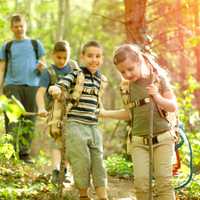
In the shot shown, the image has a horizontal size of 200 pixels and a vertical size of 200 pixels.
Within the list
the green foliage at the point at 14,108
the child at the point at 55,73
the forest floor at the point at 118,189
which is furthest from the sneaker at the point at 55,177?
the green foliage at the point at 14,108

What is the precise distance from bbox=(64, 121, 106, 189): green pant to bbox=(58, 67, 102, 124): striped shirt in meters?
0.08

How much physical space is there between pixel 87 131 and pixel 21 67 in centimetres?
310

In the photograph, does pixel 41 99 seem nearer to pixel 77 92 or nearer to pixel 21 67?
pixel 77 92

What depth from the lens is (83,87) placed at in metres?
6.04

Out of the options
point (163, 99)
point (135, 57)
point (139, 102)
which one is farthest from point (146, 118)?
point (135, 57)

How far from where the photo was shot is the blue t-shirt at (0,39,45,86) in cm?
875

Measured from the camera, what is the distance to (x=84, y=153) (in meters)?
5.88

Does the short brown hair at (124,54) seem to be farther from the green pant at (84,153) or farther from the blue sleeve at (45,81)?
the blue sleeve at (45,81)

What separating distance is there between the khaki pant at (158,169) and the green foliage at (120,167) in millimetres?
3218

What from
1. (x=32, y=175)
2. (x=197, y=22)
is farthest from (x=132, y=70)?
(x=197, y=22)

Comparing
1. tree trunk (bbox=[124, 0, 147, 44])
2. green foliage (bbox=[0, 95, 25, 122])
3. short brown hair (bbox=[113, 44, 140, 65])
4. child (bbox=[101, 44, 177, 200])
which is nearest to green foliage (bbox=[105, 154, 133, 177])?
tree trunk (bbox=[124, 0, 147, 44])

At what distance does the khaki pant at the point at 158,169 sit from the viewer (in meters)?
5.14

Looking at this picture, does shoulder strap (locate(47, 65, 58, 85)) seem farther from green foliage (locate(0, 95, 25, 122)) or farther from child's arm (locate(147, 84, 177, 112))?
green foliage (locate(0, 95, 25, 122))

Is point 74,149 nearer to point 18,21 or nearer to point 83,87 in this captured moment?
point 83,87
